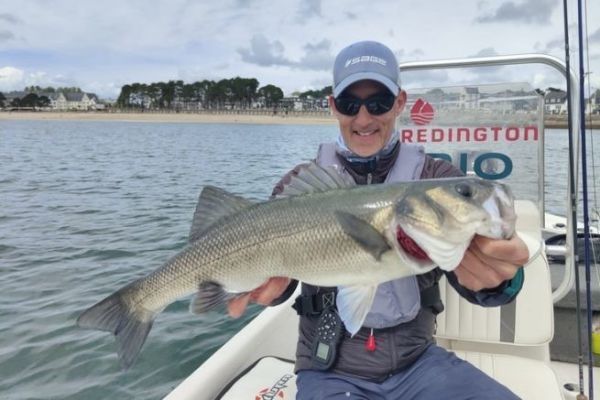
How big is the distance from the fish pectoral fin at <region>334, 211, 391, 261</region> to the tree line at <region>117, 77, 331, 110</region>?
120303 millimetres

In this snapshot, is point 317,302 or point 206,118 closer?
point 317,302

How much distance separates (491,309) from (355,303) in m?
1.52

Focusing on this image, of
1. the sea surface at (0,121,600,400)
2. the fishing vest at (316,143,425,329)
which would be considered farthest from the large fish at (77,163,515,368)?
the sea surface at (0,121,600,400)

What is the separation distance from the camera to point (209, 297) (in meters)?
2.45

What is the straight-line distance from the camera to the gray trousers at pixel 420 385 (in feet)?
8.05

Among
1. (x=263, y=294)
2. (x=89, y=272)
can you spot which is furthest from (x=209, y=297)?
(x=89, y=272)

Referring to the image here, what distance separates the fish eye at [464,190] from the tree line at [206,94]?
120458 mm

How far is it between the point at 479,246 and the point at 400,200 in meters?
0.35

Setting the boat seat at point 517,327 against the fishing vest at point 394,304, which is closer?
the fishing vest at point 394,304

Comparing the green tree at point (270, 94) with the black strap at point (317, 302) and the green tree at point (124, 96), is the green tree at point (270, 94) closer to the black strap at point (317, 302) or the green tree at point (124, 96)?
the green tree at point (124, 96)

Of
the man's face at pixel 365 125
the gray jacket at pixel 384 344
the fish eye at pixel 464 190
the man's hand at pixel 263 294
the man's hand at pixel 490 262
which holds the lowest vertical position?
the gray jacket at pixel 384 344

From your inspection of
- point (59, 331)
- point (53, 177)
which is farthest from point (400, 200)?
point (53, 177)

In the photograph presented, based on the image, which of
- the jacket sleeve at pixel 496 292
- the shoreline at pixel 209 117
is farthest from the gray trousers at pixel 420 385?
the shoreline at pixel 209 117

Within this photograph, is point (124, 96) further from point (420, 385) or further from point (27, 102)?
point (420, 385)
